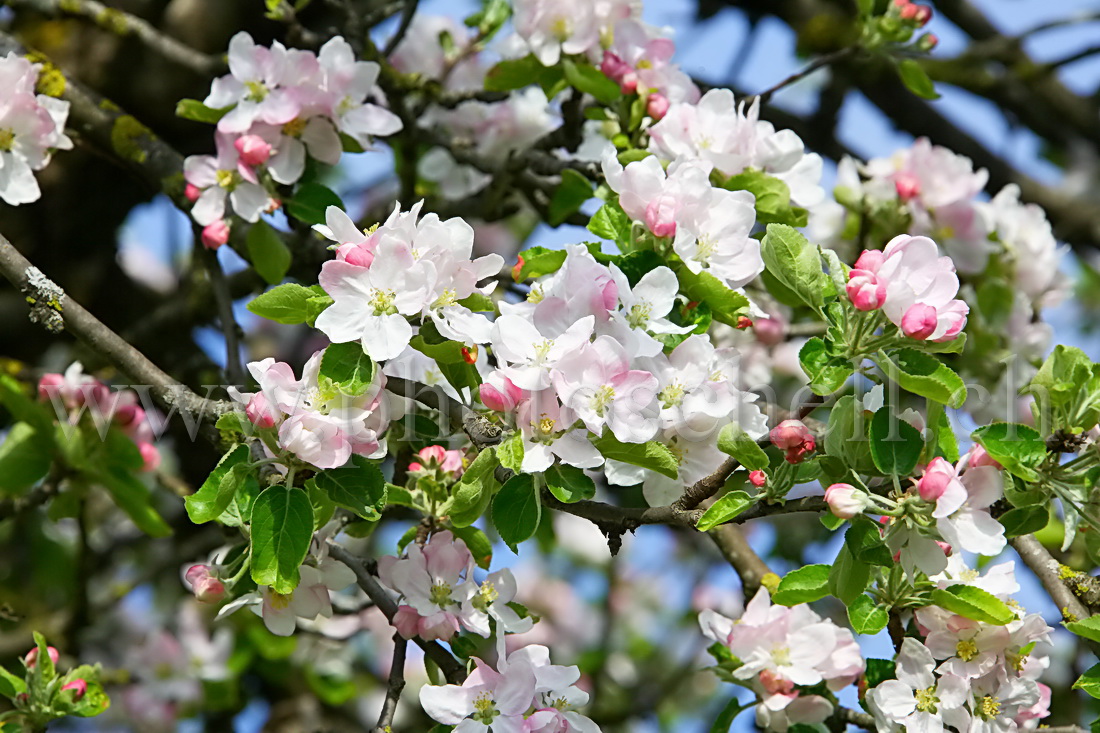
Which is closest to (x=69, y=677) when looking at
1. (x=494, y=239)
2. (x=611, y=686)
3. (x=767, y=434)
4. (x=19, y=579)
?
(x=767, y=434)

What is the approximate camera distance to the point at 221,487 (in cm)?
132

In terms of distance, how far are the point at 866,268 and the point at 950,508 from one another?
0.29 m

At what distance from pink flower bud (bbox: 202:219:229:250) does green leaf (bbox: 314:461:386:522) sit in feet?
2.03

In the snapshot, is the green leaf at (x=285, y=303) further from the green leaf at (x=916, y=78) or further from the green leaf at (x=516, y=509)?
the green leaf at (x=916, y=78)

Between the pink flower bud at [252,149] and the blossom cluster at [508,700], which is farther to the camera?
the pink flower bud at [252,149]

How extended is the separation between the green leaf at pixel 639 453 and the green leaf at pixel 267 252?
80 centimetres

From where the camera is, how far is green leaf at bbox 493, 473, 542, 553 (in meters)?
1.28

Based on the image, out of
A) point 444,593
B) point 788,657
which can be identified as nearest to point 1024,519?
point 788,657

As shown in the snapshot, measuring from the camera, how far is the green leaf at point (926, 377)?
1237mm

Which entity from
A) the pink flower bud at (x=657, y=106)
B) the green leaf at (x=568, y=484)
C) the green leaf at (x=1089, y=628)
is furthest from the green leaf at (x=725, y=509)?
the pink flower bud at (x=657, y=106)

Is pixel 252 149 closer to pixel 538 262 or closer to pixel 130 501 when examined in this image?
pixel 538 262

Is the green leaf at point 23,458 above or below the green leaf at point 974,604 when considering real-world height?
below

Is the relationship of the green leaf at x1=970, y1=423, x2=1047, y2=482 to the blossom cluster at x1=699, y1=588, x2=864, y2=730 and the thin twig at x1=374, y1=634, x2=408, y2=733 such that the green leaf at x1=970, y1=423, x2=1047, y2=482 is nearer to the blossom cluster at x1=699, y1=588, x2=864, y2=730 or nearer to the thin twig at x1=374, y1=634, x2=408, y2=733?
the blossom cluster at x1=699, y1=588, x2=864, y2=730

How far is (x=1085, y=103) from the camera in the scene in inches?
133
